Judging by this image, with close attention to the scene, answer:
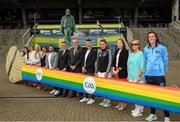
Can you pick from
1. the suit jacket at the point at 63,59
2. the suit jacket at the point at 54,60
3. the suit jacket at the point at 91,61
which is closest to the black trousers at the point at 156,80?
the suit jacket at the point at 91,61

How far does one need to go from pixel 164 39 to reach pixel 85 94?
23.6 meters

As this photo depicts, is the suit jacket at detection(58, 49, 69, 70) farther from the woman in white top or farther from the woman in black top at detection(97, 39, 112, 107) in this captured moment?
the woman in white top

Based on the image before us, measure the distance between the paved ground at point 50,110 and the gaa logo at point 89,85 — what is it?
1.32 feet

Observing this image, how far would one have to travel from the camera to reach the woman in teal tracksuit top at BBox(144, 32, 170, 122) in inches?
328

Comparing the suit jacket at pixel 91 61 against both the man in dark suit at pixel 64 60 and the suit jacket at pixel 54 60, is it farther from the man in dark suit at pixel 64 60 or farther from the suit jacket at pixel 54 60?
the suit jacket at pixel 54 60

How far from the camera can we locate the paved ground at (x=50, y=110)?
8.70 metres

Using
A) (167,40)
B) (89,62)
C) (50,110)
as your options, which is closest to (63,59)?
(89,62)

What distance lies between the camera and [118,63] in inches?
376

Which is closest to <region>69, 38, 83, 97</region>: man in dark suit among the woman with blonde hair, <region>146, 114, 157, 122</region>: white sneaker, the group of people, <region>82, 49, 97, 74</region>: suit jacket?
the group of people

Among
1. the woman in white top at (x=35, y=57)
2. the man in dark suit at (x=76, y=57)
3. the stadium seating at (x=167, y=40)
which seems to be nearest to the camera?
the man in dark suit at (x=76, y=57)

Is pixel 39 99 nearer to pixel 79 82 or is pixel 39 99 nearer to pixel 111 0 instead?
pixel 79 82

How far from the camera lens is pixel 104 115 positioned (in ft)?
29.6

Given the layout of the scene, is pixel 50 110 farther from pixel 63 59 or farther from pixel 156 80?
pixel 156 80

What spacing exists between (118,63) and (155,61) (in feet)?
4.48
